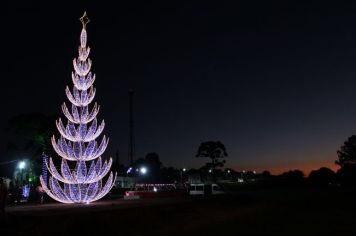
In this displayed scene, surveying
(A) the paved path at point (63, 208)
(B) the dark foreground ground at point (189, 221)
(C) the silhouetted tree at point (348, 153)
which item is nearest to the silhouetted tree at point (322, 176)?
(C) the silhouetted tree at point (348, 153)

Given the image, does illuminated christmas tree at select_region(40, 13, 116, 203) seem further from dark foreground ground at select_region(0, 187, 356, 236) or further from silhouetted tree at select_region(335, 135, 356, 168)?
silhouetted tree at select_region(335, 135, 356, 168)

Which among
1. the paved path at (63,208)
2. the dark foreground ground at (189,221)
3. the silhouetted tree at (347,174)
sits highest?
the silhouetted tree at (347,174)

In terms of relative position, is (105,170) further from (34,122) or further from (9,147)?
(9,147)

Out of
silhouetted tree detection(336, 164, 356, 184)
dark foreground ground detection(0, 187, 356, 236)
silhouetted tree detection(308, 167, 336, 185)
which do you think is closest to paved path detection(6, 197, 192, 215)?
dark foreground ground detection(0, 187, 356, 236)

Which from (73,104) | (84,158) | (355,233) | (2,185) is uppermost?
(73,104)

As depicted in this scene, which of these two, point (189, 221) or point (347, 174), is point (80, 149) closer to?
point (189, 221)

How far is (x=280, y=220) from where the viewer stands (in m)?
25.0

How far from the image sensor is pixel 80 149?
3481 cm

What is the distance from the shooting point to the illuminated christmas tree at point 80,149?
113ft

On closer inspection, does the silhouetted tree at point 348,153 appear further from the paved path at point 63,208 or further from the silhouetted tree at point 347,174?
the paved path at point 63,208

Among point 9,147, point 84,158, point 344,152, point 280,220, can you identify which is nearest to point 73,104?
point 84,158

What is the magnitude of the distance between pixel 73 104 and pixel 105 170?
5.87 meters

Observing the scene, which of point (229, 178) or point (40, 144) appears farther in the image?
point (229, 178)

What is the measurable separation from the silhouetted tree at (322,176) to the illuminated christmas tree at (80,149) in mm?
59256
